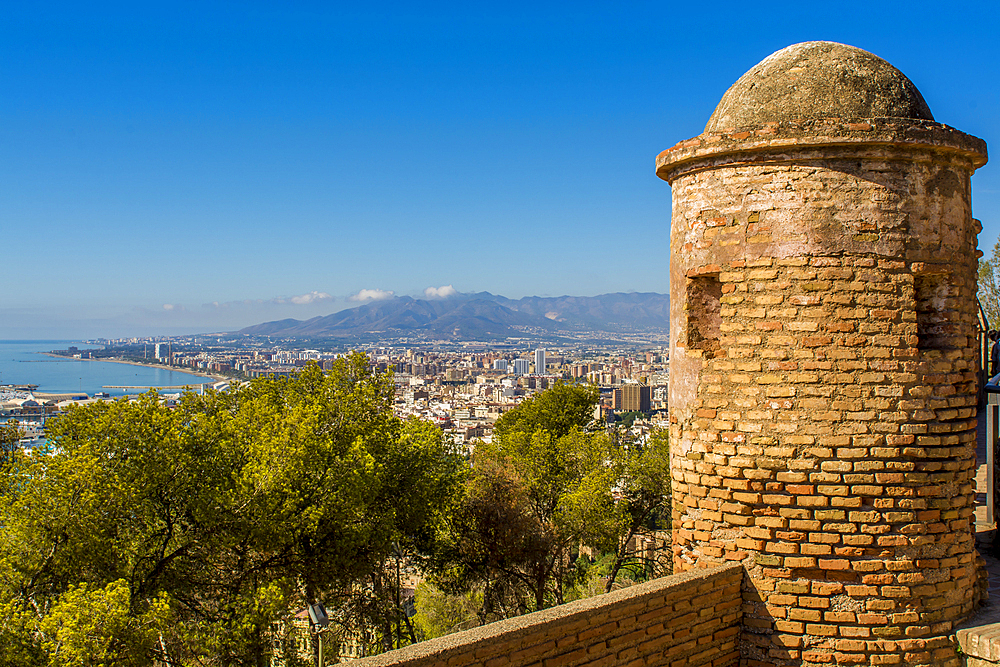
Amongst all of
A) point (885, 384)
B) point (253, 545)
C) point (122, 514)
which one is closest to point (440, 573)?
point (253, 545)

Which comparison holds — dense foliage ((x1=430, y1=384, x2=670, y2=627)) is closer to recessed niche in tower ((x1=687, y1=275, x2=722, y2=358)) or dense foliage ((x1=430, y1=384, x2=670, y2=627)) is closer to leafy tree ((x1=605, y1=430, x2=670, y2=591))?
leafy tree ((x1=605, y1=430, x2=670, y2=591))

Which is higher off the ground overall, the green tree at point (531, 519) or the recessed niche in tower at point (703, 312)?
the recessed niche in tower at point (703, 312)

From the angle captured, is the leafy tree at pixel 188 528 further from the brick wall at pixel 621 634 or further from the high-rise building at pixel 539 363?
the high-rise building at pixel 539 363

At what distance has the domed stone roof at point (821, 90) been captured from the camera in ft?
16.1

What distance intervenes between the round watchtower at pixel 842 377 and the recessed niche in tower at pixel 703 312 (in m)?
0.23

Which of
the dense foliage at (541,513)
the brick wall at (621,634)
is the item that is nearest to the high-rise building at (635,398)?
the dense foliage at (541,513)

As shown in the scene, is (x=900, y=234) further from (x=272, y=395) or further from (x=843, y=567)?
(x=272, y=395)

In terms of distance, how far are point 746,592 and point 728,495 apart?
25.6 inches

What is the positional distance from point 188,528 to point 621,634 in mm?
6412

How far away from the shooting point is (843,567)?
454cm

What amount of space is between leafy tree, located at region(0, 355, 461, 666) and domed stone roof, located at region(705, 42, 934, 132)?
6.87m

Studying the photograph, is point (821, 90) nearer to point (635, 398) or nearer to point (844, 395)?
point (844, 395)

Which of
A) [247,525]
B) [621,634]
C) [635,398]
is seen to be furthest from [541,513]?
[635,398]

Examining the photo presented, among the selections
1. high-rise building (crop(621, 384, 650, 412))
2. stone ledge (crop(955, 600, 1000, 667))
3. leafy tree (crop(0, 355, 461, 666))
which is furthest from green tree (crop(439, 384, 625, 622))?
high-rise building (crop(621, 384, 650, 412))
